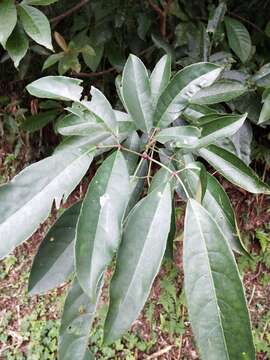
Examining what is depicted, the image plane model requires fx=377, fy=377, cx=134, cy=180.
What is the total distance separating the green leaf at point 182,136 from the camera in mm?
739

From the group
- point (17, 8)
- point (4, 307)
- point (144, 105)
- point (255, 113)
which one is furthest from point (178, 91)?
point (4, 307)

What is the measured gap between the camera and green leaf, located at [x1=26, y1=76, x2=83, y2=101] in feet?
2.60

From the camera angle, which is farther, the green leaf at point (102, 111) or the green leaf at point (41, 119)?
the green leaf at point (41, 119)

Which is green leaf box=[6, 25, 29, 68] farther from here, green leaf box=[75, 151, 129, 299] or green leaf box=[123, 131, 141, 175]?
green leaf box=[75, 151, 129, 299]

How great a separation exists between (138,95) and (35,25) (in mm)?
385

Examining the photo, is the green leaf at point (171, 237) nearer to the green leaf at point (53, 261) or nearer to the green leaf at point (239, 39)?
the green leaf at point (53, 261)

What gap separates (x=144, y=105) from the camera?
2.69 feet

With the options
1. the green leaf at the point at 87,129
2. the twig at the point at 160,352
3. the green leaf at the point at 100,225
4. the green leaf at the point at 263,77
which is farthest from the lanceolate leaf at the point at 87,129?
the twig at the point at 160,352

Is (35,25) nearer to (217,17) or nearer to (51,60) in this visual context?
(51,60)

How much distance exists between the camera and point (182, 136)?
76 cm

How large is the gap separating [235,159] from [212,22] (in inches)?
26.4

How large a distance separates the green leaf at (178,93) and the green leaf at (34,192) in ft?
0.63

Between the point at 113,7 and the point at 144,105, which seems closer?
the point at 144,105

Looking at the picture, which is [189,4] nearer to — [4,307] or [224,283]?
[224,283]
